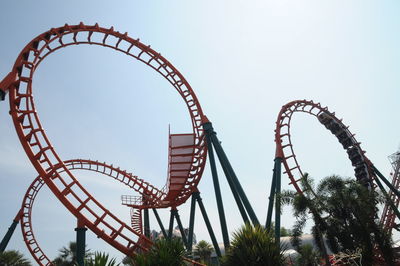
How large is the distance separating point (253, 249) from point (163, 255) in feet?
7.84

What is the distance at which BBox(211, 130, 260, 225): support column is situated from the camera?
10883mm

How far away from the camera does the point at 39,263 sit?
1897 centimetres

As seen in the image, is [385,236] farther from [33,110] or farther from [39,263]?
[39,263]

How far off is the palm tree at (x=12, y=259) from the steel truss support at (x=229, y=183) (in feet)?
51.2

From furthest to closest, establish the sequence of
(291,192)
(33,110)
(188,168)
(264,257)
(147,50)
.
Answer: (188,168) < (147,50) < (291,192) < (33,110) < (264,257)

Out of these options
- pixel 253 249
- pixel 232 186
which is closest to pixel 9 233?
pixel 232 186

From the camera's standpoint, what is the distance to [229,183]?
12.6 m

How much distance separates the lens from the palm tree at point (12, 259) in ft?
61.0

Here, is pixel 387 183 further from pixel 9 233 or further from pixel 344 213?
pixel 9 233

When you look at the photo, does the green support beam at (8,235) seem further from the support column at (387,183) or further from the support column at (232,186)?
the support column at (387,183)

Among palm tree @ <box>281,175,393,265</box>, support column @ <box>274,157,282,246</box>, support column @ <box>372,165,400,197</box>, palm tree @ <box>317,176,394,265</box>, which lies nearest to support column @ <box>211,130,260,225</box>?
support column @ <box>274,157,282,246</box>

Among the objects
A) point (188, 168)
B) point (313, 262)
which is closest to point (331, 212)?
point (313, 262)

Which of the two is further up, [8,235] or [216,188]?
[216,188]

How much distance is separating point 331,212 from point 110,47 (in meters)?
12.8
